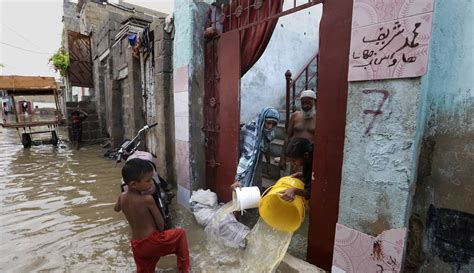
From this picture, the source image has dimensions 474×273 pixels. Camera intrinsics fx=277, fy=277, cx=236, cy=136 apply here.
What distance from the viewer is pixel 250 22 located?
3.17 meters

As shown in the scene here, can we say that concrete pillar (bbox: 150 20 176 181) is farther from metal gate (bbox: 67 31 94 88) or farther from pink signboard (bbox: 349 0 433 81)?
metal gate (bbox: 67 31 94 88)

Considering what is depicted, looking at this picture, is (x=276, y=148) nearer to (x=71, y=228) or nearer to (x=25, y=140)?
(x=71, y=228)

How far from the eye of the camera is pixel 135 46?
20.7 feet

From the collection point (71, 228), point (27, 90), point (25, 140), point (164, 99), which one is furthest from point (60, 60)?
point (71, 228)

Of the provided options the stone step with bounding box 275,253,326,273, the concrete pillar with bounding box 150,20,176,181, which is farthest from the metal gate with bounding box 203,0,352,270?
the concrete pillar with bounding box 150,20,176,181

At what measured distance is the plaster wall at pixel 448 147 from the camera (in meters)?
1.63

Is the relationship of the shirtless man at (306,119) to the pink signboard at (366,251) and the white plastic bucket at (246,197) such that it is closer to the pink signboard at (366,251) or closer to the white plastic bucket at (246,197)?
the white plastic bucket at (246,197)

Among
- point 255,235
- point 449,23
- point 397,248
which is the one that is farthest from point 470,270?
point 255,235

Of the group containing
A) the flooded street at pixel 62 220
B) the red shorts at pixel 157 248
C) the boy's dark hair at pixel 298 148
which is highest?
the boy's dark hair at pixel 298 148

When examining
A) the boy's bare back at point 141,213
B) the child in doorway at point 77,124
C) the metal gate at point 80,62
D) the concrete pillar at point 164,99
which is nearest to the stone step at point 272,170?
the concrete pillar at point 164,99

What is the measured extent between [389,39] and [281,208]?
1.57 m

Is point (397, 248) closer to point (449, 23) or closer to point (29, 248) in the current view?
point (449, 23)

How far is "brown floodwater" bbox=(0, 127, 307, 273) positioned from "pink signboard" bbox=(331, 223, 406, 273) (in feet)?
2.99

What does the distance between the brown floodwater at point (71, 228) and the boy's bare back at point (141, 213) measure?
2.32 ft
